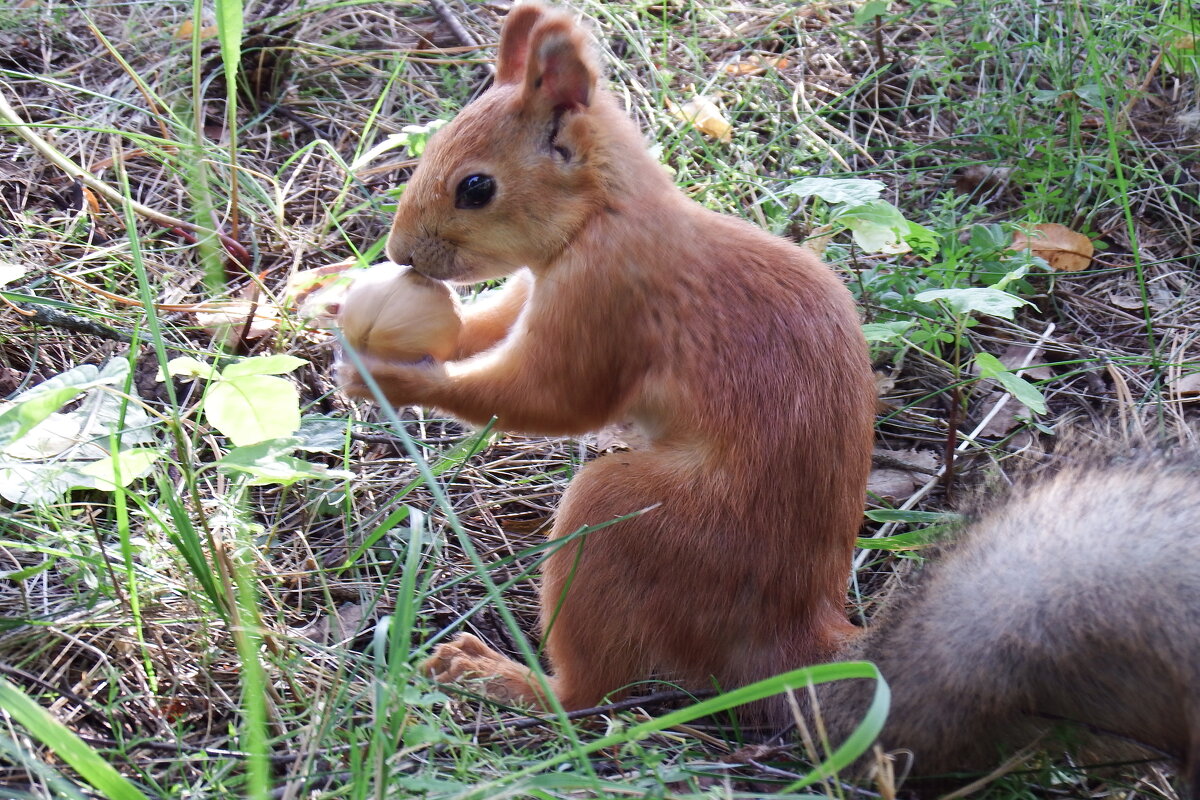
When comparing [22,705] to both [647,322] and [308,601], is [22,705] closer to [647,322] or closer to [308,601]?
[308,601]

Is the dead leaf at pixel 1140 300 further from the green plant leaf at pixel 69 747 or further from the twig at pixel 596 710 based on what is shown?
the green plant leaf at pixel 69 747

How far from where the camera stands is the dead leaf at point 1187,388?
2.71 metres

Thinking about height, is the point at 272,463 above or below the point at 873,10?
below

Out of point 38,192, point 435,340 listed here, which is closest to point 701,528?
point 435,340

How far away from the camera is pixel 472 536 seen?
2533mm

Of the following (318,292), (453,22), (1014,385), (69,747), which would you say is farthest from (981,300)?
(453,22)

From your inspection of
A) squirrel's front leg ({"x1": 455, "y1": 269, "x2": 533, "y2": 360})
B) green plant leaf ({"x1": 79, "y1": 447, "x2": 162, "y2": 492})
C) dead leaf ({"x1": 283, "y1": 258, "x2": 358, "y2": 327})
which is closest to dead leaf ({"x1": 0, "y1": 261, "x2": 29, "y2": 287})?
dead leaf ({"x1": 283, "y1": 258, "x2": 358, "y2": 327})

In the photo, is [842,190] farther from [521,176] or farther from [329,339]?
[329,339]

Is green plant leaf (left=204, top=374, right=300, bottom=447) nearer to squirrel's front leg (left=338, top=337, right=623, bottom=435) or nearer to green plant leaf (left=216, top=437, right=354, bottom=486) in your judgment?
green plant leaf (left=216, top=437, right=354, bottom=486)

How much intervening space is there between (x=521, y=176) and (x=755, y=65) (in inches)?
76.6

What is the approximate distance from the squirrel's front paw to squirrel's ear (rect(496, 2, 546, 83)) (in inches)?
46.1

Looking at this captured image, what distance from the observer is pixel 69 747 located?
1.31 metres

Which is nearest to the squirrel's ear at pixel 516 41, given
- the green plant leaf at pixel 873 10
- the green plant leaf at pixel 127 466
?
the green plant leaf at pixel 127 466

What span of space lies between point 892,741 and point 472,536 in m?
1.16
